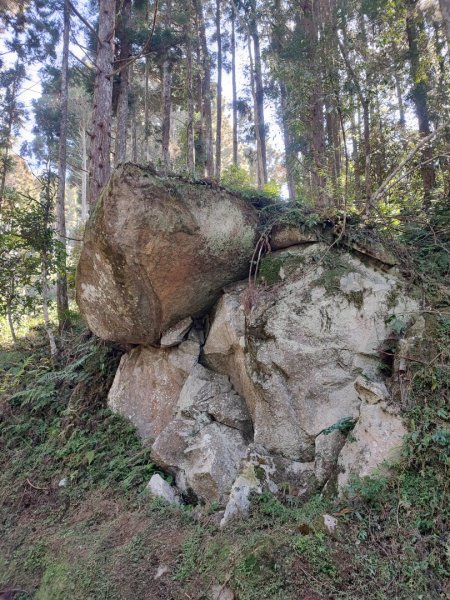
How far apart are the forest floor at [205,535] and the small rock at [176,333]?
55.6 inches

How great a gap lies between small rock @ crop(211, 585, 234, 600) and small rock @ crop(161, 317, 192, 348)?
328 cm

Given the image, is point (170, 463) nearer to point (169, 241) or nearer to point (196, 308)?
point (196, 308)

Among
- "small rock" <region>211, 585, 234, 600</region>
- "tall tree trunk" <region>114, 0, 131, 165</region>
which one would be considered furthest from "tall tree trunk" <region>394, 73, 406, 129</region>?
"small rock" <region>211, 585, 234, 600</region>

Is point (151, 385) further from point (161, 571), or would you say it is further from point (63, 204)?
point (63, 204)

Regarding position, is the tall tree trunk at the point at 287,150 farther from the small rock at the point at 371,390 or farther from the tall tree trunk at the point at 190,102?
the small rock at the point at 371,390

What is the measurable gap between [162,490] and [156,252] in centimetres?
284

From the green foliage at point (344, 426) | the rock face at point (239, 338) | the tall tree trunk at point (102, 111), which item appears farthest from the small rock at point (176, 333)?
the tall tree trunk at point (102, 111)

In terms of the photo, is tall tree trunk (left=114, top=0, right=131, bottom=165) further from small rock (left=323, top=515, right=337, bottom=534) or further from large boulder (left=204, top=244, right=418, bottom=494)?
small rock (left=323, top=515, right=337, bottom=534)

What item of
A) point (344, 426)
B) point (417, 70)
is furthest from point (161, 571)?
point (417, 70)

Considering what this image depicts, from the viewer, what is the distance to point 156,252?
5051 mm

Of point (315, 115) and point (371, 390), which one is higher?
point (315, 115)

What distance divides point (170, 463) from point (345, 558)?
2507 mm

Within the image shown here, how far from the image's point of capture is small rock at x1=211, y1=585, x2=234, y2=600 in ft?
9.40

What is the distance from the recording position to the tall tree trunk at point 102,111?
25.6ft
